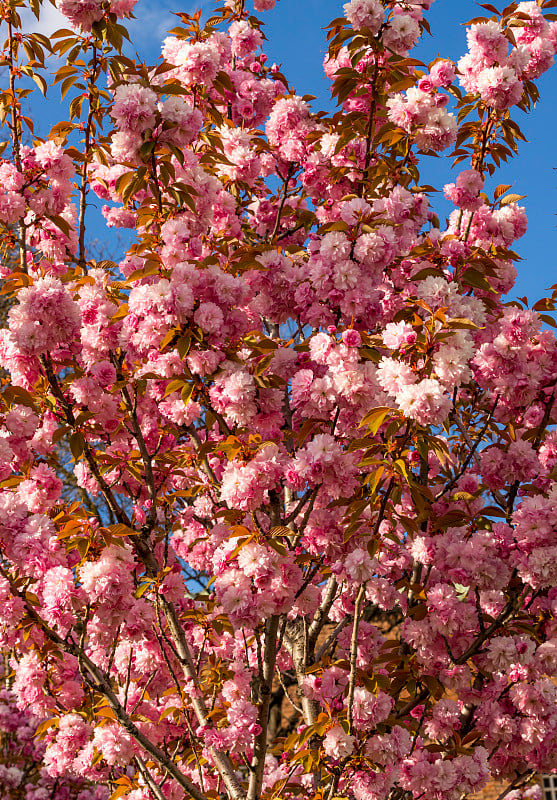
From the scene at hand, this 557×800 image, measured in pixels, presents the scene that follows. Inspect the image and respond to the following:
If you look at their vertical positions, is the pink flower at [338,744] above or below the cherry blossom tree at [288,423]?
below

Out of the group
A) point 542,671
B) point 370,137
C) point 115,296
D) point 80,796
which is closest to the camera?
point 115,296

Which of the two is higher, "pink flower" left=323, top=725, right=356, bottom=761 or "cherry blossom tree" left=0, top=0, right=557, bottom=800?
"cherry blossom tree" left=0, top=0, right=557, bottom=800

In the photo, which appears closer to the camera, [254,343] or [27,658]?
[254,343]

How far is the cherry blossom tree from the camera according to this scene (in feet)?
9.38

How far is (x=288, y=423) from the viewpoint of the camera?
4.35m

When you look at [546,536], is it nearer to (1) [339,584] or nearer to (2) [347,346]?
(1) [339,584]

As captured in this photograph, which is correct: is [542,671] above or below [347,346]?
below

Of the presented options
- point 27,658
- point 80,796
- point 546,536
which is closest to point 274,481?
point 546,536

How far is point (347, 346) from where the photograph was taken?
283 centimetres

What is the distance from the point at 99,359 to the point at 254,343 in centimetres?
75

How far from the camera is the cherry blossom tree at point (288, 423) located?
113 inches

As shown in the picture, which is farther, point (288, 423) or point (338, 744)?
point (288, 423)

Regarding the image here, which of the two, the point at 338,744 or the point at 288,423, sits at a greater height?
the point at 288,423

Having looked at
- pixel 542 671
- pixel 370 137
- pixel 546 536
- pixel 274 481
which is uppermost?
pixel 370 137
